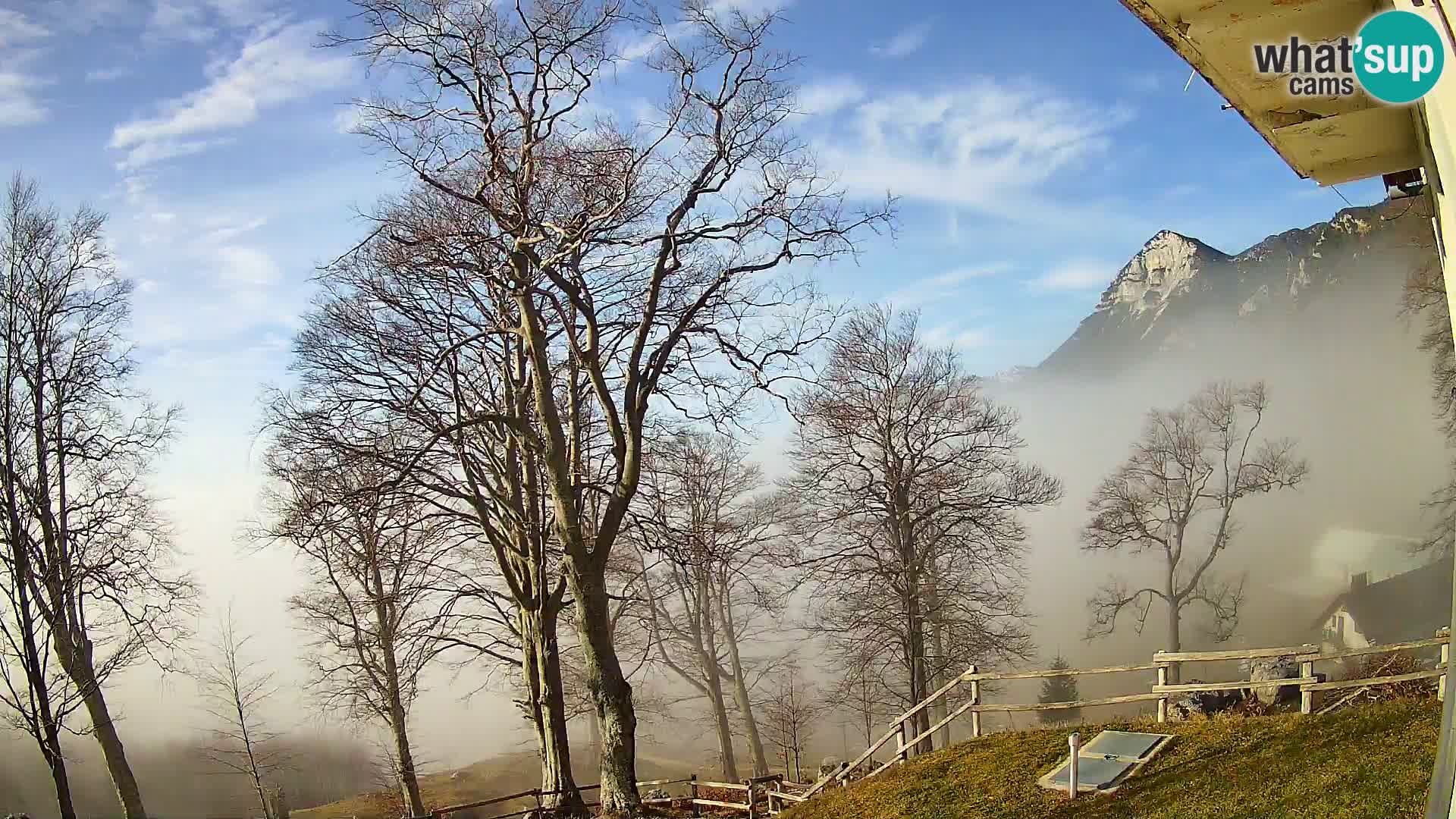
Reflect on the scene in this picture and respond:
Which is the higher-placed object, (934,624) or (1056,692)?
(934,624)

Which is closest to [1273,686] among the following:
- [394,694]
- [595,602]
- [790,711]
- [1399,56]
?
[595,602]

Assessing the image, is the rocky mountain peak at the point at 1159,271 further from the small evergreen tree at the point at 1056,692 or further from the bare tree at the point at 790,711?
the bare tree at the point at 790,711

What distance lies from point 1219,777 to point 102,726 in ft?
51.0

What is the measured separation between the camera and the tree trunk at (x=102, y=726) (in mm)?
14015

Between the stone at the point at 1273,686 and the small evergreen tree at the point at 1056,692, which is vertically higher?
the stone at the point at 1273,686

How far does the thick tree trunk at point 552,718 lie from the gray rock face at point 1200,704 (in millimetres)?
8405

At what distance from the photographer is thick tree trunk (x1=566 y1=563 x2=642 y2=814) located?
37.8 feet

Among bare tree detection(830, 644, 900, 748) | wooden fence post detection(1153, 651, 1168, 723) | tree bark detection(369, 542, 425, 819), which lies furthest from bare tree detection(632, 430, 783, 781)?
wooden fence post detection(1153, 651, 1168, 723)

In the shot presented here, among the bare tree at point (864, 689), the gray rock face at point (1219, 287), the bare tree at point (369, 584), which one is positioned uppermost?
the gray rock face at point (1219, 287)

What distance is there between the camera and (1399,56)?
10.7ft

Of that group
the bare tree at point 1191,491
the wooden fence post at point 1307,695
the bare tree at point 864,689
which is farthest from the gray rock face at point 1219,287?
the wooden fence post at point 1307,695

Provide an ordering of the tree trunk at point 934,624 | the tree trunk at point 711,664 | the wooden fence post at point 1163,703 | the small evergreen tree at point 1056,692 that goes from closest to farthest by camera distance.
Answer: the wooden fence post at point 1163,703
the tree trunk at point 934,624
the tree trunk at point 711,664
the small evergreen tree at point 1056,692

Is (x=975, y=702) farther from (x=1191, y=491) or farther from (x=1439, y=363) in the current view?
(x=1439, y=363)

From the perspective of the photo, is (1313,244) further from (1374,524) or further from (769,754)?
(769,754)
